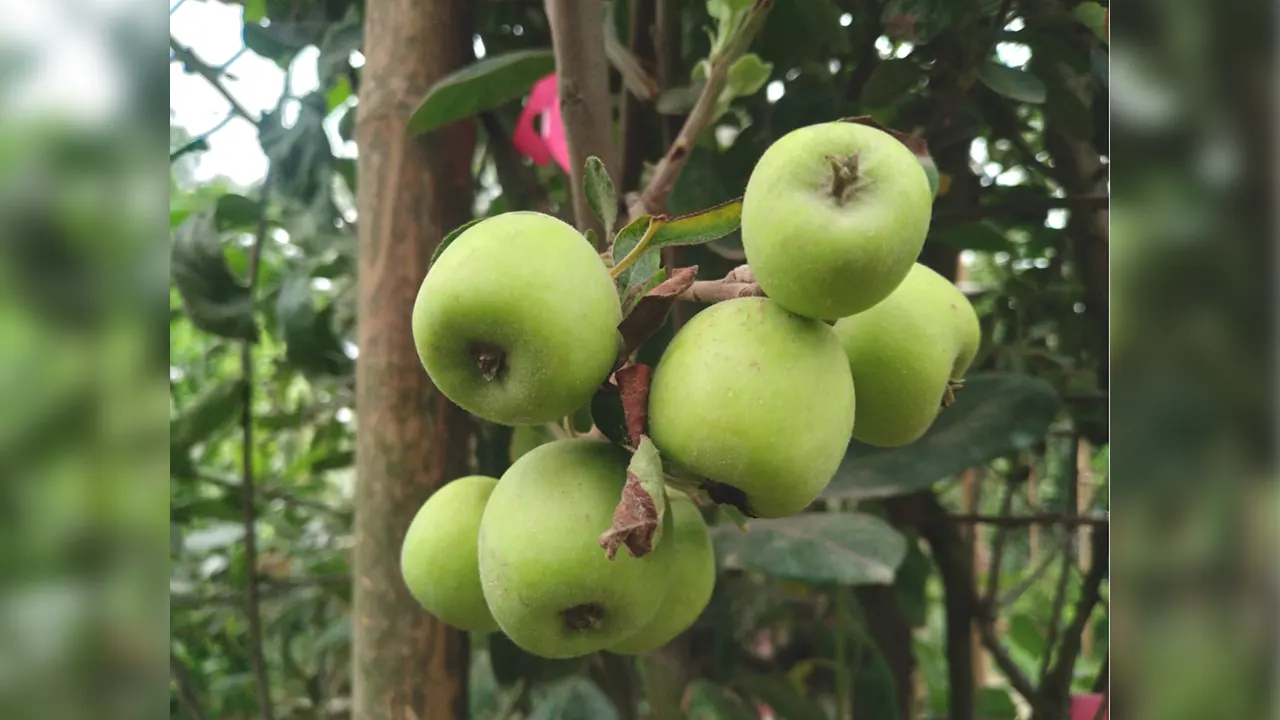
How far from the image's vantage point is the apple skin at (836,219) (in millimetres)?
335

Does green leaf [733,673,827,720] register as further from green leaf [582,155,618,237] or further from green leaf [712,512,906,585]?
green leaf [582,155,618,237]

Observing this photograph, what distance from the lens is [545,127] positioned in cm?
77

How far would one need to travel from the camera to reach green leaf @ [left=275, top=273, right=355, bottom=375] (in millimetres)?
1010

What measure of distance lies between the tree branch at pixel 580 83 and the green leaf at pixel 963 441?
12.6 inches

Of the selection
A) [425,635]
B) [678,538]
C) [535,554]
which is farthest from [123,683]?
[425,635]

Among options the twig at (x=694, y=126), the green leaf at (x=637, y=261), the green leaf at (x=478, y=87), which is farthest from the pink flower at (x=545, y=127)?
the green leaf at (x=637, y=261)

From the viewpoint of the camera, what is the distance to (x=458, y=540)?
1.57 feet

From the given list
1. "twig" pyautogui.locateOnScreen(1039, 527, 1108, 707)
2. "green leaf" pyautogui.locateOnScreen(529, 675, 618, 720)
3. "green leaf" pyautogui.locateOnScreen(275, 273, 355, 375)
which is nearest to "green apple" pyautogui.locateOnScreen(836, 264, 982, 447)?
"green leaf" pyautogui.locateOnScreen(529, 675, 618, 720)

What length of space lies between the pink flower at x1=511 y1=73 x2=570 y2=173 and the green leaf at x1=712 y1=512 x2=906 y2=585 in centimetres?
31

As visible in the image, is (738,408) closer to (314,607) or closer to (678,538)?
(678,538)

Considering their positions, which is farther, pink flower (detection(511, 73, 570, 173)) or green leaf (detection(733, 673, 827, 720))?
green leaf (detection(733, 673, 827, 720))

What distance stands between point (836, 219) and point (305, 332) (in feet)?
2.61

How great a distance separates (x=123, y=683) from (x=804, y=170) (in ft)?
0.85

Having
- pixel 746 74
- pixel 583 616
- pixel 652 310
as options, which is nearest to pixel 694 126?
pixel 746 74
